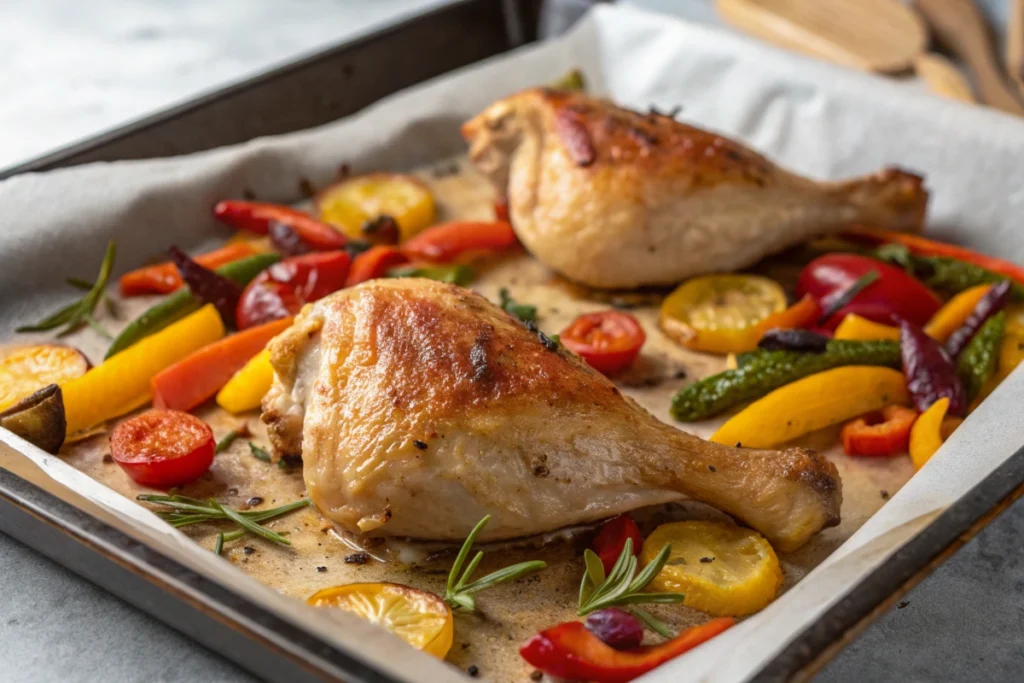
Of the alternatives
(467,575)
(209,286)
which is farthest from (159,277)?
(467,575)

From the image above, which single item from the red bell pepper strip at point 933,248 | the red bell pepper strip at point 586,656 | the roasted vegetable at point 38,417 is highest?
the roasted vegetable at point 38,417

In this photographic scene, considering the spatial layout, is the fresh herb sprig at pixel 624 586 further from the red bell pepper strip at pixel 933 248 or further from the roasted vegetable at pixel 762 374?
the red bell pepper strip at pixel 933 248

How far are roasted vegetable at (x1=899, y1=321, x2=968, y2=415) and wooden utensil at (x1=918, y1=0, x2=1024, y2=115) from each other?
3004mm

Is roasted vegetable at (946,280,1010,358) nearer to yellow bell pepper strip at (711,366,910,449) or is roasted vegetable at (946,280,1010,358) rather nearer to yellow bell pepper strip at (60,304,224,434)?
yellow bell pepper strip at (711,366,910,449)

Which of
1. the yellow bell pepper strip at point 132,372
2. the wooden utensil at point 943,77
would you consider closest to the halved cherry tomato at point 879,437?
the yellow bell pepper strip at point 132,372

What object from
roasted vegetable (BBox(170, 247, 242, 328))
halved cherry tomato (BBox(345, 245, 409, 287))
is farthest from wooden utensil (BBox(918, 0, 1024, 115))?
roasted vegetable (BBox(170, 247, 242, 328))

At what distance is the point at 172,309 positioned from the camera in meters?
4.71

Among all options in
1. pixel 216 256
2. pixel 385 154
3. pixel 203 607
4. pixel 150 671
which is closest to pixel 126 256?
pixel 216 256

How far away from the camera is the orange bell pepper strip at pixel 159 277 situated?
5004 millimetres

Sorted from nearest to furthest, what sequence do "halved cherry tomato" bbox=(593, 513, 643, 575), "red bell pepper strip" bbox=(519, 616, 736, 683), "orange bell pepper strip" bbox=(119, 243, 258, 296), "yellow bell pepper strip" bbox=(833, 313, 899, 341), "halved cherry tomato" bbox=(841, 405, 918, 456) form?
"red bell pepper strip" bbox=(519, 616, 736, 683) → "halved cherry tomato" bbox=(593, 513, 643, 575) → "halved cherry tomato" bbox=(841, 405, 918, 456) → "yellow bell pepper strip" bbox=(833, 313, 899, 341) → "orange bell pepper strip" bbox=(119, 243, 258, 296)

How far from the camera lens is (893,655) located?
11.2 feet

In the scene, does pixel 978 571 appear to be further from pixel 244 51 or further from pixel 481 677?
pixel 244 51

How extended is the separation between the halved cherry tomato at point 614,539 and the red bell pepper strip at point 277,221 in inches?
88.7

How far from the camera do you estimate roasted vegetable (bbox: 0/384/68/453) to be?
12.8ft
